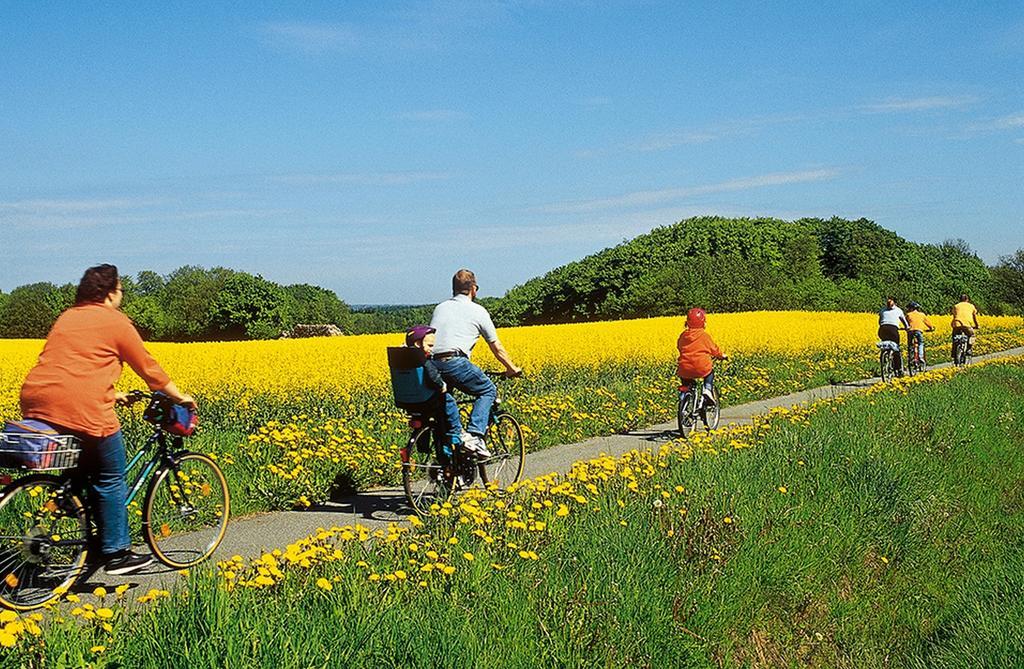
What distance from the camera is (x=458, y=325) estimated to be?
8.35 meters

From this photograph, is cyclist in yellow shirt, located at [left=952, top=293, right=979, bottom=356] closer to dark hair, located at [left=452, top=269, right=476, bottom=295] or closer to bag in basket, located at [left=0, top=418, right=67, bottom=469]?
dark hair, located at [left=452, top=269, right=476, bottom=295]

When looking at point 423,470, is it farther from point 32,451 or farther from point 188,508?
point 32,451

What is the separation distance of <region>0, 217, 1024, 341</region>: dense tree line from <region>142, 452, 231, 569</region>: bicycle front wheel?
65.4m

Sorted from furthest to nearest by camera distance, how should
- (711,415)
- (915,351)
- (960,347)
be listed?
(960,347), (915,351), (711,415)

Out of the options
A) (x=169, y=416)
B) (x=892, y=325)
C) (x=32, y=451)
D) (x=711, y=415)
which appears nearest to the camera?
(x=32, y=451)

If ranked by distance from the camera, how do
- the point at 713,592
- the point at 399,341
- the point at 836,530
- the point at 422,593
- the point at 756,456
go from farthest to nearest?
the point at 399,341
the point at 756,456
the point at 836,530
the point at 713,592
the point at 422,593

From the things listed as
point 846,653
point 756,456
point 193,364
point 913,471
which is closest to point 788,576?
point 846,653

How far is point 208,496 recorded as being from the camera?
23.3ft

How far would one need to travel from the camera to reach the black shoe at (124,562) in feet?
19.5

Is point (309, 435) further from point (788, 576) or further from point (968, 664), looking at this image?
point (968, 664)

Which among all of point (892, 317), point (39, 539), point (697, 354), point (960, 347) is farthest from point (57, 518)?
point (960, 347)

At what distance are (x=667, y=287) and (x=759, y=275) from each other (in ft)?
29.5

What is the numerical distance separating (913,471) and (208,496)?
7383 mm

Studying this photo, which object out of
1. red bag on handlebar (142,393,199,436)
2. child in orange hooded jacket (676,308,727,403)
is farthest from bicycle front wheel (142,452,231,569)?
child in orange hooded jacket (676,308,727,403)
